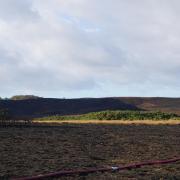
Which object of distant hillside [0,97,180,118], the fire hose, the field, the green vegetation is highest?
distant hillside [0,97,180,118]

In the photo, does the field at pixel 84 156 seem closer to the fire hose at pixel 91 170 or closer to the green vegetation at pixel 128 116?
the fire hose at pixel 91 170

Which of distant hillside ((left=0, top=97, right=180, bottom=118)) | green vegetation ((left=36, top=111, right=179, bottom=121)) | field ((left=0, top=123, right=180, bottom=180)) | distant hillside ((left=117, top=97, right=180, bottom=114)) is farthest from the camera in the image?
distant hillside ((left=117, top=97, right=180, bottom=114))

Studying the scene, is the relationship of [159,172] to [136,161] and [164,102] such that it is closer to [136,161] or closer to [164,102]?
[136,161]

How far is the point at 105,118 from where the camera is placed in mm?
51281

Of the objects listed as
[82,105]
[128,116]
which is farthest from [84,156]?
[82,105]

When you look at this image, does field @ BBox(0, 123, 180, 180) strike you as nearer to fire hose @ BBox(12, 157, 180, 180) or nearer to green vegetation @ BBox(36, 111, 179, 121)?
fire hose @ BBox(12, 157, 180, 180)

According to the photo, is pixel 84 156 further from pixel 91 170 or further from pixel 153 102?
pixel 153 102

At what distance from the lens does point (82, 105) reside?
225 ft

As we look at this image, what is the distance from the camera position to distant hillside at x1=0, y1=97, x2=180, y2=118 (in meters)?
64.1

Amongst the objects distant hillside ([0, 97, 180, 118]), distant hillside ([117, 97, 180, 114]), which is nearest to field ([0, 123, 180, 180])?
distant hillside ([0, 97, 180, 118])

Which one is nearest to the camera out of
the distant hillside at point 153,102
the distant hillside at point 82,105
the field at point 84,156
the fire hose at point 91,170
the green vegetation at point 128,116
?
the fire hose at point 91,170

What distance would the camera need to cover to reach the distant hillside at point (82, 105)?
64125mm

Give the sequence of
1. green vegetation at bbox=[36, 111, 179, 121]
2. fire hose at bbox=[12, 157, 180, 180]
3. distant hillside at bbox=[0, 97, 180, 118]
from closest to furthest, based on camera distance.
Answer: fire hose at bbox=[12, 157, 180, 180], green vegetation at bbox=[36, 111, 179, 121], distant hillside at bbox=[0, 97, 180, 118]

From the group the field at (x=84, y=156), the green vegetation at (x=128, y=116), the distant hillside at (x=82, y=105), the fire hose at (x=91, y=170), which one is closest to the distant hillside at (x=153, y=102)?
the distant hillside at (x=82, y=105)
